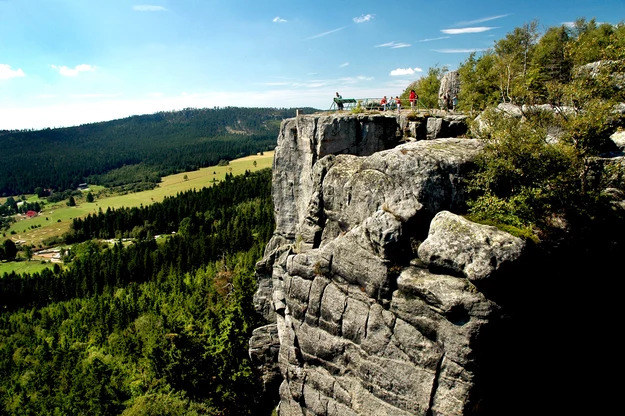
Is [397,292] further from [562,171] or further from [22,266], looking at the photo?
[22,266]

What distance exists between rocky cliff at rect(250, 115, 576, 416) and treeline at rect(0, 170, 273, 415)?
50.4ft

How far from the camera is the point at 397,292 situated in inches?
795

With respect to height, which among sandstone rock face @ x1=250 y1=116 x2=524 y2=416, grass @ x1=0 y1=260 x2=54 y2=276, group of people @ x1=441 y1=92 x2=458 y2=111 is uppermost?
group of people @ x1=441 y1=92 x2=458 y2=111

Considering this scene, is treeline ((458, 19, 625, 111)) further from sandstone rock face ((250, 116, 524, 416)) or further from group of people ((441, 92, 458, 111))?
sandstone rock face ((250, 116, 524, 416))

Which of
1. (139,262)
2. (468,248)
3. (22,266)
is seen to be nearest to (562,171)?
(468,248)

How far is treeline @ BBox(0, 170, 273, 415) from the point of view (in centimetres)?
4016

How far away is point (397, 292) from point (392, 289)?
42cm

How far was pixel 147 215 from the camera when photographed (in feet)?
587

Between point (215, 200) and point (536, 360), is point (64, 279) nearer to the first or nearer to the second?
point (215, 200)

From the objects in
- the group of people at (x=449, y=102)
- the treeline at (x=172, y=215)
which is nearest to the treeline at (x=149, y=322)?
the treeline at (x=172, y=215)

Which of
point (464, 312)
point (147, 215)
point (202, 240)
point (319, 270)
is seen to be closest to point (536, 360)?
point (464, 312)

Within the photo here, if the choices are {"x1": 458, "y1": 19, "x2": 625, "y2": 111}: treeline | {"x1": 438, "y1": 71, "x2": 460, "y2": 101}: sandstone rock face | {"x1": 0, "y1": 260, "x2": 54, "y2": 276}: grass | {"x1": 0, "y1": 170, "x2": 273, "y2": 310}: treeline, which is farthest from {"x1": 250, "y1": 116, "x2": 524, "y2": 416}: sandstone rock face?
{"x1": 0, "y1": 260, "x2": 54, "y2": 276}: grass

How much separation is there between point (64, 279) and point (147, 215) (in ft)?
204

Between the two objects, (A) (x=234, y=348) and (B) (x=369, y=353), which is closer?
(B) (x=369, y=353)
